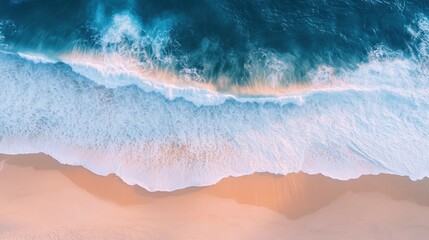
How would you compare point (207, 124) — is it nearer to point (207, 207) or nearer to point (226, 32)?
point (207, 207)

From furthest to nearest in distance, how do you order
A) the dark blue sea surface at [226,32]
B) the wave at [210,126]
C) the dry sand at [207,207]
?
the dark blue sea surface at [226,32], the wave at [210,126], the dry sand at [207,207]

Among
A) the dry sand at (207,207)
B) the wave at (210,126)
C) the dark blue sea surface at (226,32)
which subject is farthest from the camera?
the dark blue sea surface at (226,32)

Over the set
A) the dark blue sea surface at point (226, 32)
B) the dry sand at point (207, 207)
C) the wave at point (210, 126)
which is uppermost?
the dark blue sea surface at point (226, 32)

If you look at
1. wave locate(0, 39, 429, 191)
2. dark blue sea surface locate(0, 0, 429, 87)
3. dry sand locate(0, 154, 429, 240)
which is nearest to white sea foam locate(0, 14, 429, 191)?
wave locate(0, 39, 429, 191)

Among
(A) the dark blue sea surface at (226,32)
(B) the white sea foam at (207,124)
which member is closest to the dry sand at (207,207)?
(B) the white sea foam at (207,124)

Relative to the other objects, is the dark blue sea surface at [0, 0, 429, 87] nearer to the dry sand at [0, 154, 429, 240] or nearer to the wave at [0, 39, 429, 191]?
the wave at [0, 39, 429, 191]

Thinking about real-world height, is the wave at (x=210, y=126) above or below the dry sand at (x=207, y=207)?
above

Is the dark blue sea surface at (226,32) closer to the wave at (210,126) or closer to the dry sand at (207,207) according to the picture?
the wave at (210,126)

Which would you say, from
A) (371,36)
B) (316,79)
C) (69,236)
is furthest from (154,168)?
(371,36)
